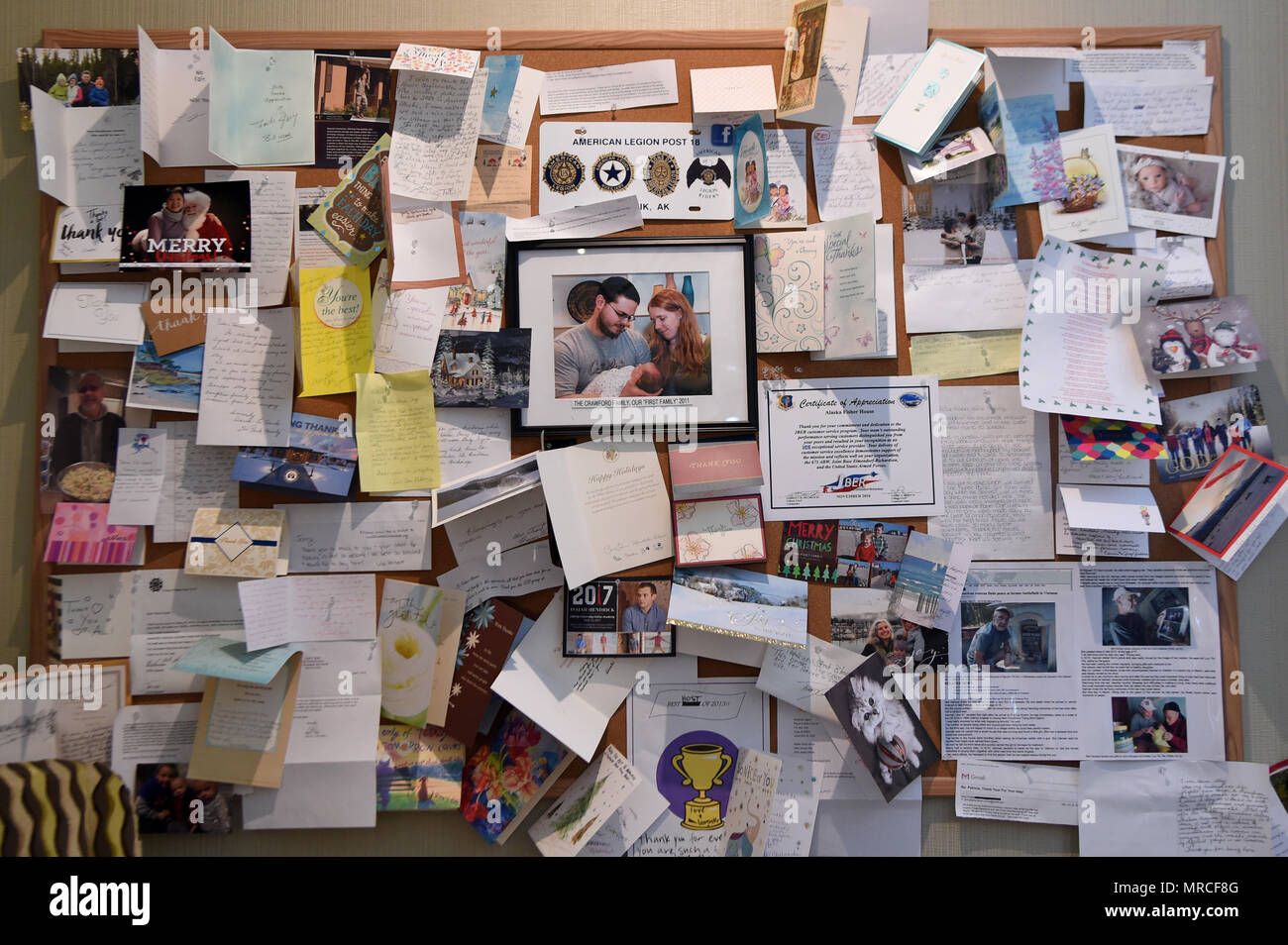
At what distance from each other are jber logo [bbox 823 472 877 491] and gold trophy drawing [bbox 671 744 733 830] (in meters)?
0.47

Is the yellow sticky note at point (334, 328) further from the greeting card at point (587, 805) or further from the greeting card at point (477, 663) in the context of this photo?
the greeting card at point (587, 805)

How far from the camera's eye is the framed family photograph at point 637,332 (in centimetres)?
151

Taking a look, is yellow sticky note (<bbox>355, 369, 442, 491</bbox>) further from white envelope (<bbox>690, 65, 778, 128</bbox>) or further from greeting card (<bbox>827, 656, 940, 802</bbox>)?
greeting card (<bbox>827, 656, 940, 802</bbox>)

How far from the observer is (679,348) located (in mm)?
1519

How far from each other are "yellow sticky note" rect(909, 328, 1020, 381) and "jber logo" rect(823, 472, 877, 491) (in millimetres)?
198

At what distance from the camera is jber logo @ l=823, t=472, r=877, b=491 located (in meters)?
1.53

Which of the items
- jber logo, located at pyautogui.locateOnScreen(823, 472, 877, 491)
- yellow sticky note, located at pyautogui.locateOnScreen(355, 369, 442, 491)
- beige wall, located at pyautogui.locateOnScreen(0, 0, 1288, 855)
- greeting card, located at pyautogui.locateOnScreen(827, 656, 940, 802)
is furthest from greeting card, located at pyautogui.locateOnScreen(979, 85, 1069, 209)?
yellow sticky note, located at pyautogui.locateOnScreen(355, 369, 442, 491)

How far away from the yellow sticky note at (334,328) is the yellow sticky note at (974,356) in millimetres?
925

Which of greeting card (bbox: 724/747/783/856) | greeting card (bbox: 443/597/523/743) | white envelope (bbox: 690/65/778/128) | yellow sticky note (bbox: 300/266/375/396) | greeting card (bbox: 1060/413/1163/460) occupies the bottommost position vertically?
greeting card (bbox: 724/747/783/856)

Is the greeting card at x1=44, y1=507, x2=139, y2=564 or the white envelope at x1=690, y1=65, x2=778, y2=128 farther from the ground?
the white envelope at x1=690, y1=65, x2=778, y2=128

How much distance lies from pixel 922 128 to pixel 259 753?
1484mm

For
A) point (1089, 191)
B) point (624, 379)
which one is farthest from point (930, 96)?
point (624, 379)
